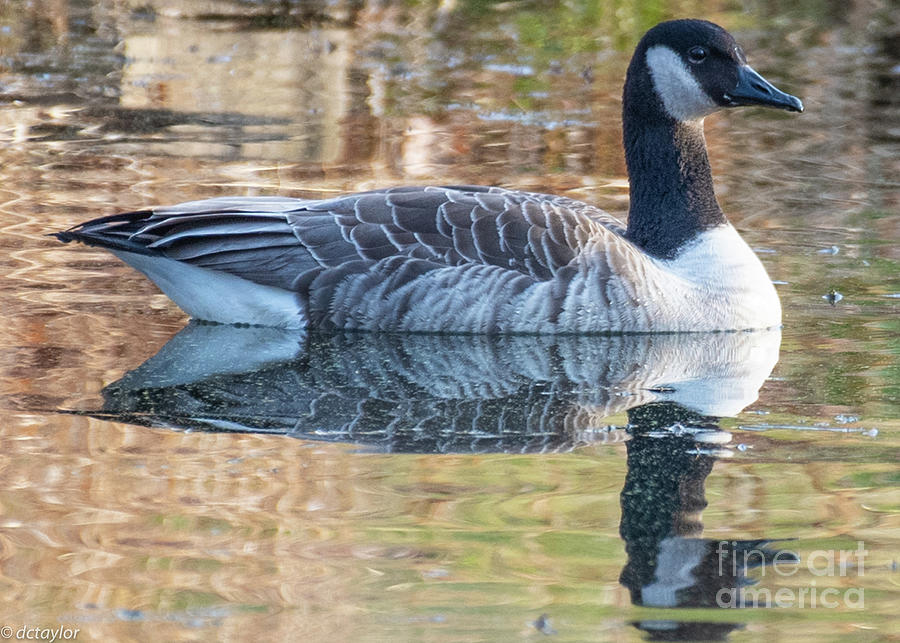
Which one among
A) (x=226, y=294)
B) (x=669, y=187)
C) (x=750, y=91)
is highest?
(x=750, y=91)

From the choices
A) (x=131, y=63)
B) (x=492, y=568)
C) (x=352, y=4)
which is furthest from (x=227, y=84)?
(x=492, y=568)

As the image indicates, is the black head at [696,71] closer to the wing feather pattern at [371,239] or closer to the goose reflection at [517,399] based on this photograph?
the wing feather pattern at [371,239]

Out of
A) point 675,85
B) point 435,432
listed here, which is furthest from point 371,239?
point 675,85

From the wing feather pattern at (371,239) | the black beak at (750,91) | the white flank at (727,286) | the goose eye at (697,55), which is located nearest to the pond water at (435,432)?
Answer: the white flank at (727,286)

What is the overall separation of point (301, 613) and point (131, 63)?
1385 cm

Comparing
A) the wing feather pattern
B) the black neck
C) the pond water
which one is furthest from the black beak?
the pond water

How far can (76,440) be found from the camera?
651cm

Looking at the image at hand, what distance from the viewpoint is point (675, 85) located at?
9016mm

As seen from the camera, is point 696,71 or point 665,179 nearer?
point 696,71

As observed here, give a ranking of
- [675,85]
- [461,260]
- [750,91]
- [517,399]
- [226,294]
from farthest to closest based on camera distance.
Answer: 1. [675,85]
2. [750,91]
3. [226,294]
4. [461,260]
5. [517,399]

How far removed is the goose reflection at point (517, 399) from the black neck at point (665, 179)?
2.36ft

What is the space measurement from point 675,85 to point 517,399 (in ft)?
8.96

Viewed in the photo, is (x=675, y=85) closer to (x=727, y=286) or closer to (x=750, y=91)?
(x=750, y=91)

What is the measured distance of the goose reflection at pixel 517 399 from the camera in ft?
18.2
